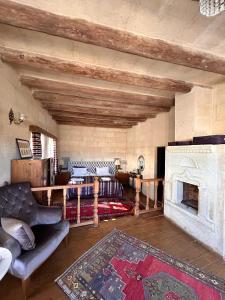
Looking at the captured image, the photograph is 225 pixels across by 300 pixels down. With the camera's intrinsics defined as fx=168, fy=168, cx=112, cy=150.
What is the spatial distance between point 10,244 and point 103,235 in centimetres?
159

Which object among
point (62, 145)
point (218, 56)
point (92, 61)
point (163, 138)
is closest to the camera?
point (218, 56)

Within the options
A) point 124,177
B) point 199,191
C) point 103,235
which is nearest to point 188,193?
point 199,191

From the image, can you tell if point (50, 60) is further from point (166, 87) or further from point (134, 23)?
point (166, 87)

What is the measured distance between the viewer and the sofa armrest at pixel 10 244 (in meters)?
1.54

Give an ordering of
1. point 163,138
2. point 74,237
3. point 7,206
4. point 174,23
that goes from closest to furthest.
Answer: point 174,23
point 7,206
point 74,237
point 163,138

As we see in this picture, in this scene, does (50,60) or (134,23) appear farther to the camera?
(50,60)

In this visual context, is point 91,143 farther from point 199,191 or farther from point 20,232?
point 20,232

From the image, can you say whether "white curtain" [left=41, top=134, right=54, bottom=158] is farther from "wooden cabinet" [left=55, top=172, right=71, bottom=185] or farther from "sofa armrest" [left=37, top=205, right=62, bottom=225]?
"sofa armrest" [left=37, top=205, right=62, bottom=225]

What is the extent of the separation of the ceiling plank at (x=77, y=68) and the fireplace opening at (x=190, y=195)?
2.02 m

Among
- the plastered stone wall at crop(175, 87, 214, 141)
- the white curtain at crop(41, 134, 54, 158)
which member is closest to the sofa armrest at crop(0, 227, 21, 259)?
the white curtain at crop(41, 134, 54, 158)

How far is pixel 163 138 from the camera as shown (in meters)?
5.24

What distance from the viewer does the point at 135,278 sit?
189 cm

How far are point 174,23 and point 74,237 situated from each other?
A: 3.14m

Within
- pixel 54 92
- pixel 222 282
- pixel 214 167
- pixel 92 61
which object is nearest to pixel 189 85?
pixel 214 167
